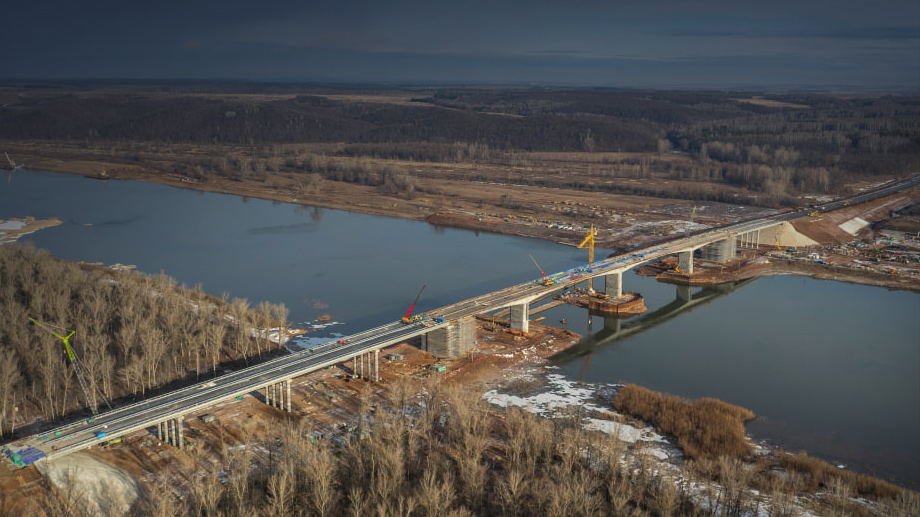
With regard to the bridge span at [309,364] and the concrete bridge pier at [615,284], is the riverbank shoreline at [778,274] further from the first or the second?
the concrete bridge pier at [615,284]

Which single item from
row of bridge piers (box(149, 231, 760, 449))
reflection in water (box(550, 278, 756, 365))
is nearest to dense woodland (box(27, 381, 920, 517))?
row of bridge piers (box(149, 231, 760, 449))

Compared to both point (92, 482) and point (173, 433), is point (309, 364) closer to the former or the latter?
point (173, 433)

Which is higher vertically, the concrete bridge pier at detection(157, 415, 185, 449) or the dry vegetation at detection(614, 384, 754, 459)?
the concrete bridge pier at detection(157, 415, 185, 449)

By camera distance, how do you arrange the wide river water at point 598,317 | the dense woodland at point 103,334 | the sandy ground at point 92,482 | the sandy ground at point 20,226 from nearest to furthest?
1. the sandy ground at point 92,482
2. the dense woodland at point 103,334
3. the wide river water at point 598,317
4. the sandy ground at point 20,226

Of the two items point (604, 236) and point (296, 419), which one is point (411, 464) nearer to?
point (296, 419)

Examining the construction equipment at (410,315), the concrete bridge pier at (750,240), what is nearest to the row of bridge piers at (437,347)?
the construction equipment at (410,315)

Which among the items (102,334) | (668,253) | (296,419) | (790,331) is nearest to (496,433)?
(296,419)

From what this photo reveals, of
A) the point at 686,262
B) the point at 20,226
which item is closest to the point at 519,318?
the point at 686,262

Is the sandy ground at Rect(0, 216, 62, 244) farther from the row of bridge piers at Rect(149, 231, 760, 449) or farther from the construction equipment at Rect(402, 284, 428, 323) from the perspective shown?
the row of bridge piers at Rect(149, 231, 760, 449)
